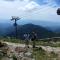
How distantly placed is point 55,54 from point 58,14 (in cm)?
246

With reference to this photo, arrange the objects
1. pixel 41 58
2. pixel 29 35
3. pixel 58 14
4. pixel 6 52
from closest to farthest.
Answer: pixel 41 58, pixel 6 52, pixel 58 14, pixel 29 35

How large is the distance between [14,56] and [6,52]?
0.93m

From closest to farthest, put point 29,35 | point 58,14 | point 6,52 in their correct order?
point 6,52
point 58,14
point 29,35

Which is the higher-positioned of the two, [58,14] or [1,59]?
[58,14]

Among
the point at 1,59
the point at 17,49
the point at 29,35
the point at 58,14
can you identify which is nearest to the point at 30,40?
the point at 29,35

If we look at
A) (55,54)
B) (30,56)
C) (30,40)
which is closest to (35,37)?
(30,40)

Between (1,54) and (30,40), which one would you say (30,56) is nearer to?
(1,54)

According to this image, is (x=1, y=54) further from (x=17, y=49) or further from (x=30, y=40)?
(x=30, y=40)

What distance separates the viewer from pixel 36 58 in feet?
36.8

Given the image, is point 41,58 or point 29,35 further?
point 29,35

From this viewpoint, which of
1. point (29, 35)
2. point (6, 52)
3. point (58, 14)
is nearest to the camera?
point (6, 52)

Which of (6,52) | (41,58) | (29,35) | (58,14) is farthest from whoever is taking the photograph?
(29,35)

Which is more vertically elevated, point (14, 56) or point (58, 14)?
point (58, 14)

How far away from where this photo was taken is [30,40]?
51.0 feet
